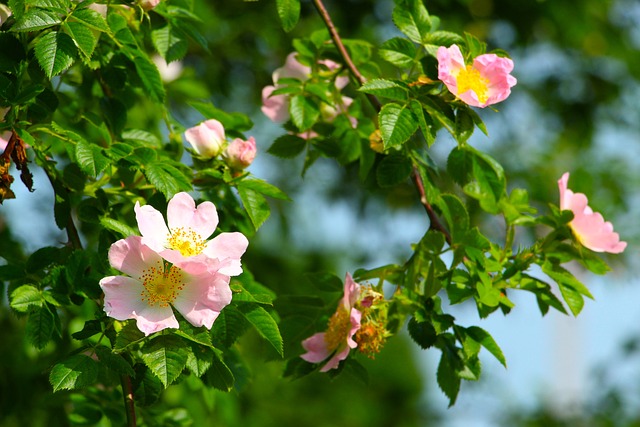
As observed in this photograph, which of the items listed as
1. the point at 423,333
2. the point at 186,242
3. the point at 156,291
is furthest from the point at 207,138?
the point at 423,333

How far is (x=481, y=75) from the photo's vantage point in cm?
163

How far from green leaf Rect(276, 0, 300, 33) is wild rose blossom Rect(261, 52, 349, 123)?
0.18 m

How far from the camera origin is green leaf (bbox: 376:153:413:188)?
1779 mm

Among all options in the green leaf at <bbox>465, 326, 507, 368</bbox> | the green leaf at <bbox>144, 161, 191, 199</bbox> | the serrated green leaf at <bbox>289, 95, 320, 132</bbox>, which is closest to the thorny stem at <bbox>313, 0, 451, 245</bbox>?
the serrated green leaf at <bbox>289, 95, 320, 132</bbox>

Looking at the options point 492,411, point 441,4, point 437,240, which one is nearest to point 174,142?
point 437,240

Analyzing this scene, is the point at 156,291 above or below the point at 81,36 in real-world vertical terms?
below

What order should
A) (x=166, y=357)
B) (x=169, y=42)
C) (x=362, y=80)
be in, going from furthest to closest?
(x=362, y=80), (x=169, y=42), (x=166, y=357)

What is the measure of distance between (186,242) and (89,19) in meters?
0.37

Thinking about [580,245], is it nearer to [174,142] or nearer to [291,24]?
[291,24]

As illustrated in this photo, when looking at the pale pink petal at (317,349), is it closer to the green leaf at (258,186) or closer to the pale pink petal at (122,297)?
the green leaf at (258,186)

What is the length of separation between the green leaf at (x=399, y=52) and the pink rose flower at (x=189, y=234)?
44 cm

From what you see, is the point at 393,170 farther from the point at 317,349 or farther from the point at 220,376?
the point at 220,376

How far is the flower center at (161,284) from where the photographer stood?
1.36 metres

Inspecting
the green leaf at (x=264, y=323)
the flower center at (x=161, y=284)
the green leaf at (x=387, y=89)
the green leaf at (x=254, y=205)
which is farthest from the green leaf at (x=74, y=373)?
the green leaf at (x=387, y=89)
